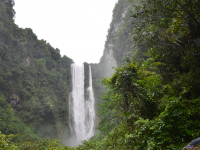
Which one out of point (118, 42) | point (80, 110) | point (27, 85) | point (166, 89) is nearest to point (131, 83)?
point (166, 89)

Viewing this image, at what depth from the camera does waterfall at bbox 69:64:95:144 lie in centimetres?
2633

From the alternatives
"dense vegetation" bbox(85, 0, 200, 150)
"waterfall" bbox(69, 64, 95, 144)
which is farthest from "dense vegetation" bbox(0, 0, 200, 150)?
"waterfall" bbox(69, 64, 95, 144)

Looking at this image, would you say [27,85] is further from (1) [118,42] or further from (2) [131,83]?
(1) [118,42]

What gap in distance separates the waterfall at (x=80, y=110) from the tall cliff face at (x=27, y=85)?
7.11ft

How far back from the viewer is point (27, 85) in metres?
19.9

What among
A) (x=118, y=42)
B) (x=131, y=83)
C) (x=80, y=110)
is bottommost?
(x=80, y=110)

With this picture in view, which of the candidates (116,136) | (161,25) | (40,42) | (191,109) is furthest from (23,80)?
(191,109)

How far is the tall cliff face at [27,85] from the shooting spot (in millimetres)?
16406

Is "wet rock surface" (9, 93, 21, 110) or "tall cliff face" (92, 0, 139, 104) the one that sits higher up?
"tall cliff face" (92, 0, 139, 104)

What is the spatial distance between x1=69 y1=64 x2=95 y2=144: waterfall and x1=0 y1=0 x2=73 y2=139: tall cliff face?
2.17m

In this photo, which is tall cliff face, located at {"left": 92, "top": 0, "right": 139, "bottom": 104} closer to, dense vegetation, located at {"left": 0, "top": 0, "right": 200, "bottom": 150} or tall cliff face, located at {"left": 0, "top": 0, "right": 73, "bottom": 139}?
dense vegetation, located at {"left": 0, "top": 0, "right": 200, "bottom": 150}

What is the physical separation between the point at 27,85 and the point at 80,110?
13.2m

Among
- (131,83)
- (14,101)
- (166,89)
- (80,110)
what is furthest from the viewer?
(80,110)

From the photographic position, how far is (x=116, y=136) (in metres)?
4.82
